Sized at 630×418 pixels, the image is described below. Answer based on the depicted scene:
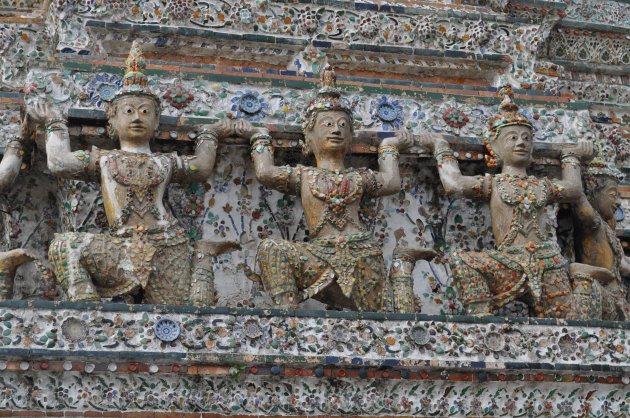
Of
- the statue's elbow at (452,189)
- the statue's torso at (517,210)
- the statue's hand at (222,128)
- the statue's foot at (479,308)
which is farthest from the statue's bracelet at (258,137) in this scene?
the statue's foot at (479,308)

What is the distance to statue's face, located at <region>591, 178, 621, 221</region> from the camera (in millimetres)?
12320

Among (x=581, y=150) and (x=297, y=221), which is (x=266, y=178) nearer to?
(x=297, y=221)

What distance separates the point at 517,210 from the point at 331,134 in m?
1.55

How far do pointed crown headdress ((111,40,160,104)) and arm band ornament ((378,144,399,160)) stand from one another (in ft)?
5.86

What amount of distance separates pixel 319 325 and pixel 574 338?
191 centimetres

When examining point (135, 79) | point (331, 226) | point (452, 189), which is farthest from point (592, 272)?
point (135, 79)

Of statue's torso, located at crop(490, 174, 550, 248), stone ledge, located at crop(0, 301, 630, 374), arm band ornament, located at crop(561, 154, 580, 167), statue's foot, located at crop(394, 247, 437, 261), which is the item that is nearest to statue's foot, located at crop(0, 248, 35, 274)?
stone ledge, located at crop(0, 301, 630, 374)

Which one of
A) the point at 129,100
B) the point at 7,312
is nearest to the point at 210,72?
the point at 129,100

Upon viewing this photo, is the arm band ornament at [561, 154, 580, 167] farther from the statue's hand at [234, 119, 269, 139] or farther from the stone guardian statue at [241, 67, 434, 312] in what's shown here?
the statue's hand at [234, 119, 269, 139]

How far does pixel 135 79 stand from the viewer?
1106 centimetres

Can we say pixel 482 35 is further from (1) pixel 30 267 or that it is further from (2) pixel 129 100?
(1) pixel 30 267

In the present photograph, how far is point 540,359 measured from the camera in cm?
1044

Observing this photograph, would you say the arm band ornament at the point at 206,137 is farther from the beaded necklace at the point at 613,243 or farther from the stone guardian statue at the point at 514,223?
the beaded necklace at the point at 613,243

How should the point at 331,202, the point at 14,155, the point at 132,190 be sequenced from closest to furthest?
1. the point at 132,190
2. the point at 331,202
3. the point at 14,155
